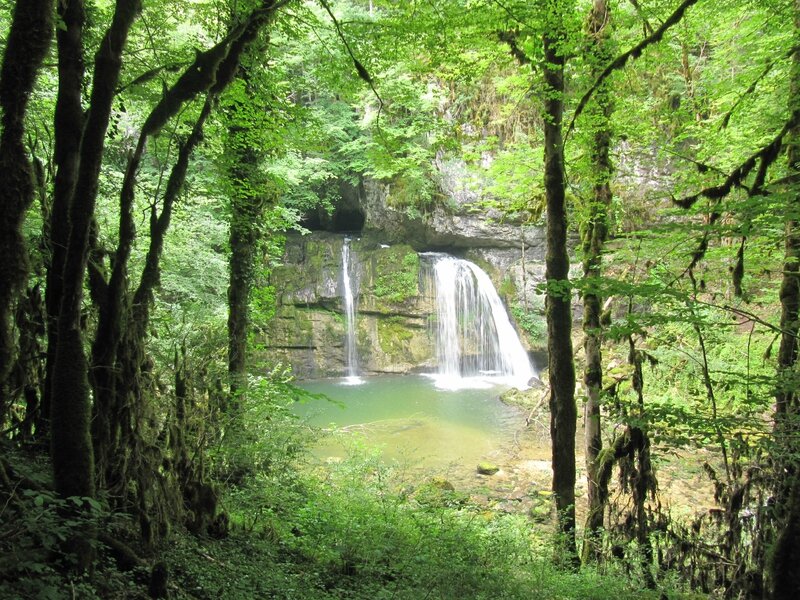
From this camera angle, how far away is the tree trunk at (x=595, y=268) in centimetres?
560

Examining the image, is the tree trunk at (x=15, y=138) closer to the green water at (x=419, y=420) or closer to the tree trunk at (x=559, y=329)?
the tree trunk at (x=559, y=329)

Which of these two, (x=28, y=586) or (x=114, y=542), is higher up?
(x=28, y=586)

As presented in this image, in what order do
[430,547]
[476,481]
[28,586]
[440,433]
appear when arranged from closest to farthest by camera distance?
[28,586]
[430,547]
[476,481]
[440,433]

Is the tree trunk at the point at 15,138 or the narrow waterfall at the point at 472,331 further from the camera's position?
the narrow waterfall at the point at 472,331

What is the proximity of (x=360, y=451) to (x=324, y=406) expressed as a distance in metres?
7.32

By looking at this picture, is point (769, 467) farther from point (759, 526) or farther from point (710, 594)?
point (710, 594)

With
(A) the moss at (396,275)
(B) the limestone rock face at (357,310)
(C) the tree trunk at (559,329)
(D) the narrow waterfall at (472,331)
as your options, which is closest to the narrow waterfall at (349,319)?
(B) the limestone rock face at (357,310)

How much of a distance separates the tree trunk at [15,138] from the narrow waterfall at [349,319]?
16.0 metres

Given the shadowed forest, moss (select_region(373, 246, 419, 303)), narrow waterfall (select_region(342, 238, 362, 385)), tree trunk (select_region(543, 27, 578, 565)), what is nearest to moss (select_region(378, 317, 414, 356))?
moss (select_region(373, 246, 419, 303))

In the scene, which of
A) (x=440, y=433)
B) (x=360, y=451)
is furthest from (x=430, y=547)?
(x=440, y=433)

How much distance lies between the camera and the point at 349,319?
63.5 feet

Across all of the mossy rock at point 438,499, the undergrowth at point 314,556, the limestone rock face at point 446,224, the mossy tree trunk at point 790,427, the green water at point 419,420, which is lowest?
the green water at point 419,420

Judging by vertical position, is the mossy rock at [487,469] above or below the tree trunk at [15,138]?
below

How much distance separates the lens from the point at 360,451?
787cm
